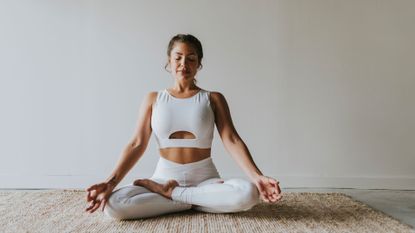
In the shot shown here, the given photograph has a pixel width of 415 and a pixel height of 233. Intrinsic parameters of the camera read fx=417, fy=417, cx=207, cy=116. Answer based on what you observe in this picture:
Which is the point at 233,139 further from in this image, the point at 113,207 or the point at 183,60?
the point at 113,207

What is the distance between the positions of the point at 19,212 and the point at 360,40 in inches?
86.5

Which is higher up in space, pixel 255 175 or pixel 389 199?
pixel 255 175

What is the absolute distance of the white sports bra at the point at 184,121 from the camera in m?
1.86

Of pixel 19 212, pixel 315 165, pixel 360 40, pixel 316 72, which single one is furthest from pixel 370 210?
pixel 19 212

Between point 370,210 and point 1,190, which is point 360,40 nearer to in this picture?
point 370,210

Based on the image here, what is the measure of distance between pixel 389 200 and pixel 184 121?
1.25 metres

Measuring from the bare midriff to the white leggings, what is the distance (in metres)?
0.02

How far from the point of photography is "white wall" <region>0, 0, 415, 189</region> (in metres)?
2.67

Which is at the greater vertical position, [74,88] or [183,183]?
[74,88]

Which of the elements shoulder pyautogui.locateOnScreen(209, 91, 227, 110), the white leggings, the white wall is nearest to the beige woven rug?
the white leggings

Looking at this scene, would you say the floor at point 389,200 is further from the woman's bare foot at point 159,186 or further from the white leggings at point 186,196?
the woman's bare foot at point 159,186

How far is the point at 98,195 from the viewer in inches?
61.9

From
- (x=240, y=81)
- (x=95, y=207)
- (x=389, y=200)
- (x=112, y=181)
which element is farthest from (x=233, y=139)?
(x=389, y=200)

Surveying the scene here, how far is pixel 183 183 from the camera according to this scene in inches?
71.6
